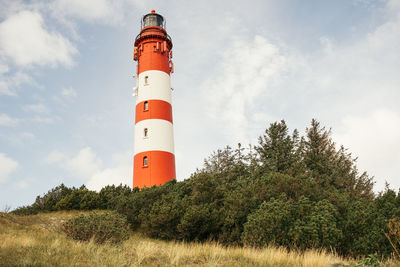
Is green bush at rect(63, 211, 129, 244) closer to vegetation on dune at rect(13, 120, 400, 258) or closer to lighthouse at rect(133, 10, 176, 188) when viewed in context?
vegetation on dune at rect(13, 120, 400, 258)

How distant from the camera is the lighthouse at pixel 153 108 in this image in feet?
75.1

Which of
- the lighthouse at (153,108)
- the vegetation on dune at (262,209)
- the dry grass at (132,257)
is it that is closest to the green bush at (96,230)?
the dry grass at (132,257)

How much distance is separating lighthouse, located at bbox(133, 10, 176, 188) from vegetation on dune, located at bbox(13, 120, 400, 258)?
8.43 ft

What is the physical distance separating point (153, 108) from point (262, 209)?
1426 centimetres

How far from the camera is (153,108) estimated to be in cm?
2427

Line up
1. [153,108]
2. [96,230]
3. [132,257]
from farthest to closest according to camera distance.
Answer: [153,108] → [96,230] → [132,257]

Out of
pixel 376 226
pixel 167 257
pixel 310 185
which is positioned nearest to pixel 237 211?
pixel 310 185

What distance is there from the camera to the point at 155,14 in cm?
2869

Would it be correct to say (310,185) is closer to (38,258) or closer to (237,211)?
(237,211)

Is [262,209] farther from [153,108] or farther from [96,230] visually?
[153,108]

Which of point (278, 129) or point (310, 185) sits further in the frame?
point (278, 129)

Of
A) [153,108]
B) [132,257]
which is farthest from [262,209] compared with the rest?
[153,108]

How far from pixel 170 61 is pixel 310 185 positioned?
17448 mm

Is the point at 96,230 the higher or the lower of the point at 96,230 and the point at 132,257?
the higher
